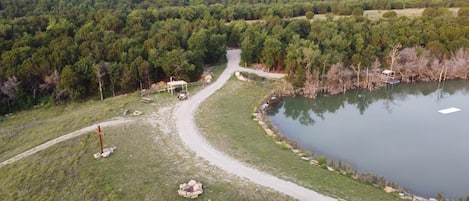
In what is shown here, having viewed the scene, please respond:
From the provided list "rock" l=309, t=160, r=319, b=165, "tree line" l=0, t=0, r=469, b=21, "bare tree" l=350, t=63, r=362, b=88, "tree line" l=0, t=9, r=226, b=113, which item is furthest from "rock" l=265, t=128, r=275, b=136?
"tree line" l=0, t=0, r=469, b=21

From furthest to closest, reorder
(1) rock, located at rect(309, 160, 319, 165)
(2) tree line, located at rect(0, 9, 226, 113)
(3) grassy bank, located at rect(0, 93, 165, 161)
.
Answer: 1. (2) tree line, located at rect(0, 9, 226, 113)
2. (3) grassy bank, located at rect(0, 93, 165, 161)
3. (1) rock, located at rect(309, 160, 319, 165)

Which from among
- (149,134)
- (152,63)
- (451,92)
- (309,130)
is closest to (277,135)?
(309,130)

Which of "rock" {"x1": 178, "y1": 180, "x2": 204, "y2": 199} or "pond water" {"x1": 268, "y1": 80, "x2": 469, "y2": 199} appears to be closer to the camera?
"rock" {"x1": 178, "y1": 180, "x2": 204, "y2": 199}

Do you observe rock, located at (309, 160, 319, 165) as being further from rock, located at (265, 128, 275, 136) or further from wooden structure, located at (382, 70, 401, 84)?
wooden structure, located at (382, 70, 401, 84)

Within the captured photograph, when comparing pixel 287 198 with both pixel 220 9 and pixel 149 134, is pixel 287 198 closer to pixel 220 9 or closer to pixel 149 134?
pixel 149 134

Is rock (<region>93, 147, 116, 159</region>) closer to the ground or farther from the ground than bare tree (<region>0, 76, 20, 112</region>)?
closer to the ground

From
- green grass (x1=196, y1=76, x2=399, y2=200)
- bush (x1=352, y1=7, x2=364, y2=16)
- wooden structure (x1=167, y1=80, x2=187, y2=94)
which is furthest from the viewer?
bush (x1=352, y1=7, x2=364, y2=16)

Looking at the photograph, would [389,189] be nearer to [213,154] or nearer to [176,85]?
[213,154]
